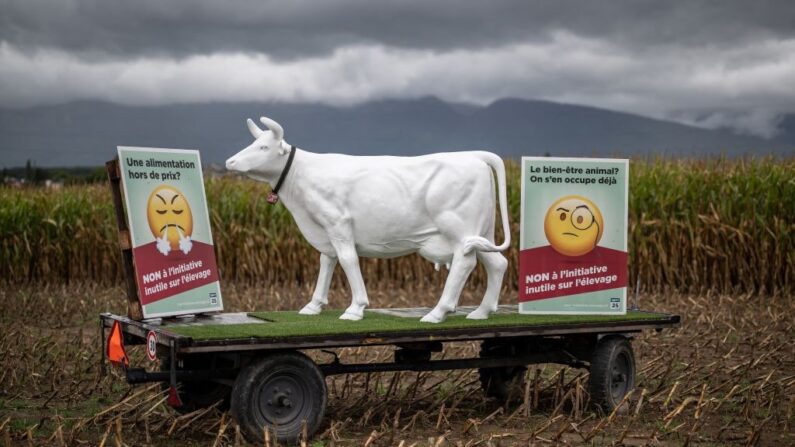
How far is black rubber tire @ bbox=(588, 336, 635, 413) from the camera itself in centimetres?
711

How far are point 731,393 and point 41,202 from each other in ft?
43.8

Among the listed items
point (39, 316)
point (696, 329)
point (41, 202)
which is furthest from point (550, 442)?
point (41, 202)

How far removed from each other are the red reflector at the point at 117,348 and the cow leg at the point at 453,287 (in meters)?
2.08

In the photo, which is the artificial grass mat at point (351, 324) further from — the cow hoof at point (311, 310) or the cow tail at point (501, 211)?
the cow tail at point (501, 211)

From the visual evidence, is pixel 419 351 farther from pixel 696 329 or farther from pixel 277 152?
pixel 696 329

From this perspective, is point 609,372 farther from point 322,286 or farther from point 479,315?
point 322,286

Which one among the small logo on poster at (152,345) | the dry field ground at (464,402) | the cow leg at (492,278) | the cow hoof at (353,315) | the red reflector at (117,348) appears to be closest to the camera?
the small logo on poster at (152,345)

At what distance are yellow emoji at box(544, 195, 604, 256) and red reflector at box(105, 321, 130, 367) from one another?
3.27 meters

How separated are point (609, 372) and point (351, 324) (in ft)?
6.93

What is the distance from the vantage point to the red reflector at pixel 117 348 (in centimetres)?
605

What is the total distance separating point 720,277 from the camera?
14.2 m

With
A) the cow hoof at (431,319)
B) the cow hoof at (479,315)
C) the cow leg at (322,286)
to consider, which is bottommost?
the cow hoof at (479,315)

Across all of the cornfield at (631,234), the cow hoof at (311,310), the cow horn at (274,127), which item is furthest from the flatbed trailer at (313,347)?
the cornfield at (631,234)

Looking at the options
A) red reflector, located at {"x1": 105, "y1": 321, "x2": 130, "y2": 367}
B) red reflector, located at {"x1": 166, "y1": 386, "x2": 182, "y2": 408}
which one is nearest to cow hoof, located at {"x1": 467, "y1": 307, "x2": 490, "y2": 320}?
red reflector, located at {"x1": 166, "y1": 386, "x2": 182, "y2": 408}
